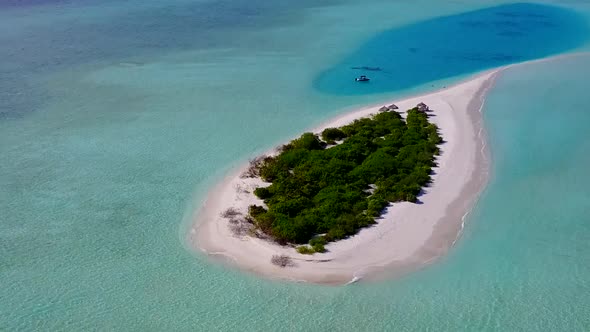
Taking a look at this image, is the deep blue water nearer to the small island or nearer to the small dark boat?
the small dark boat

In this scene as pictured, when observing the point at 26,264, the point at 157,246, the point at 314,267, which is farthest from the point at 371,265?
the point at 26,264

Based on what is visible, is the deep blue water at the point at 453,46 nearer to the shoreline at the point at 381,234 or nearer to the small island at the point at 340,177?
the small island at the point at 340,177

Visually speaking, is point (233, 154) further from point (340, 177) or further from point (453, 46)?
point (453, 46)

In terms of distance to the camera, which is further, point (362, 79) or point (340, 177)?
point (362, 79)

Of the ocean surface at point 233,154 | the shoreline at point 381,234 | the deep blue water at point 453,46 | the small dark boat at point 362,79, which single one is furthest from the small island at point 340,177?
the deep blue water at point 453,46

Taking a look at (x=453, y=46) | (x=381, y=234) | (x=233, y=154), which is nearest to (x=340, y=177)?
(x=381, y=234)

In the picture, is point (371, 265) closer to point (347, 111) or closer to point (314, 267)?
point (314, 267)

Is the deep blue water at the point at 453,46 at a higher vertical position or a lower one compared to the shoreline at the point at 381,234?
higher
